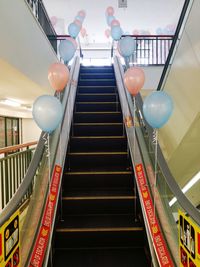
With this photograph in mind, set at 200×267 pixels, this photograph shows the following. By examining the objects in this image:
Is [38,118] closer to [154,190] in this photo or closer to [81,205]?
[81,205]

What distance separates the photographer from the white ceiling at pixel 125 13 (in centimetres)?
763

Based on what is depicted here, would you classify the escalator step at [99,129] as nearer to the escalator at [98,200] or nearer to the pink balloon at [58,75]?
the escalator at [98,200]

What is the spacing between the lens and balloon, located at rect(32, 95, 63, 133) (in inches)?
92.1

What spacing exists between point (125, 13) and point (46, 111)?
286 inches

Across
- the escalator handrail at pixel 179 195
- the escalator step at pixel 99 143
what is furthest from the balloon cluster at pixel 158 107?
the escalator step at pixel 99 143

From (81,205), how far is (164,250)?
1099 millimetres

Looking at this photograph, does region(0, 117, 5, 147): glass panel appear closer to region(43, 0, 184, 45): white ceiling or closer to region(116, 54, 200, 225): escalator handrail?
region(43, 0, 184, 45): white ceiling

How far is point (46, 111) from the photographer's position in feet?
7.66

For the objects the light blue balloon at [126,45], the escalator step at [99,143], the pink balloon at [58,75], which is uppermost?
the light blue balloon at [126,45]

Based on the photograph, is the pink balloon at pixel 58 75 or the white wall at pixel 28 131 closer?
the pink balloon at pixel 58 75

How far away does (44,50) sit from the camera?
15.6ft

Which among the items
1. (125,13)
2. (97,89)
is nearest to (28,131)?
(125,13)

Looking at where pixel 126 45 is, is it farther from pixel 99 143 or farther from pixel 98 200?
pixel 98 200

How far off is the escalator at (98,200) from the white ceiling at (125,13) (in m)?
4.57
